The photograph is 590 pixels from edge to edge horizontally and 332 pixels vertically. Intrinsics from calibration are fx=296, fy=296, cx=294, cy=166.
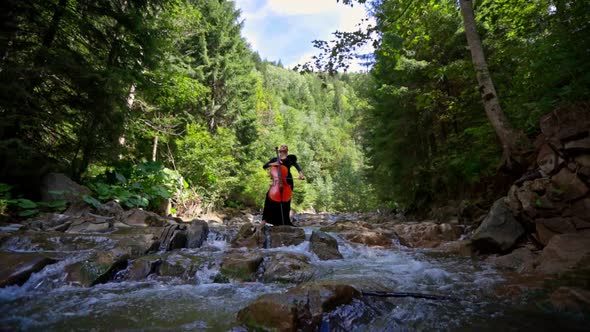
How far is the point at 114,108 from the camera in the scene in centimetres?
850

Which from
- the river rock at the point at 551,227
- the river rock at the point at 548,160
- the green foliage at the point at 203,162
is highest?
the green foliage at the point at 203,162

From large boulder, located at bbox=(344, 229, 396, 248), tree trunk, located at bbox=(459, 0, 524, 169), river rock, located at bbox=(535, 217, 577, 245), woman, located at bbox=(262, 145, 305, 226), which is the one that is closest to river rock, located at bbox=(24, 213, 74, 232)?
woman, located at bbox=(262, 145, 305, 226)

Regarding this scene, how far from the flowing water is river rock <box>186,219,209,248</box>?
222cm

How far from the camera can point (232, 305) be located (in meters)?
3.16

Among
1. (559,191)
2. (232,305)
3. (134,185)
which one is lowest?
(232,305)

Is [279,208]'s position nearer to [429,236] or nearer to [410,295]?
[429,236]

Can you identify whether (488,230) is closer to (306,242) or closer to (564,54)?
(564,54)

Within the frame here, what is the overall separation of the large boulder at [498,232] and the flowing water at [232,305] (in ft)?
2.57

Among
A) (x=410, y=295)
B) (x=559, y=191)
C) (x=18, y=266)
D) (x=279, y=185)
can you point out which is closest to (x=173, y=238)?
(x=279, y=185)

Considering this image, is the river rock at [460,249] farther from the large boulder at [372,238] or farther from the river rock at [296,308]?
the river rock at [296,308]

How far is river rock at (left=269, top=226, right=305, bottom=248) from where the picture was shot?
6602 millimetres

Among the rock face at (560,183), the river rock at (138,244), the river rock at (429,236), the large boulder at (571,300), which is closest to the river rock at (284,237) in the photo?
the river rock at (138,244)

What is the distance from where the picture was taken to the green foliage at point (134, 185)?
9.34m

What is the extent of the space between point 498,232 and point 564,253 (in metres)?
1.60
